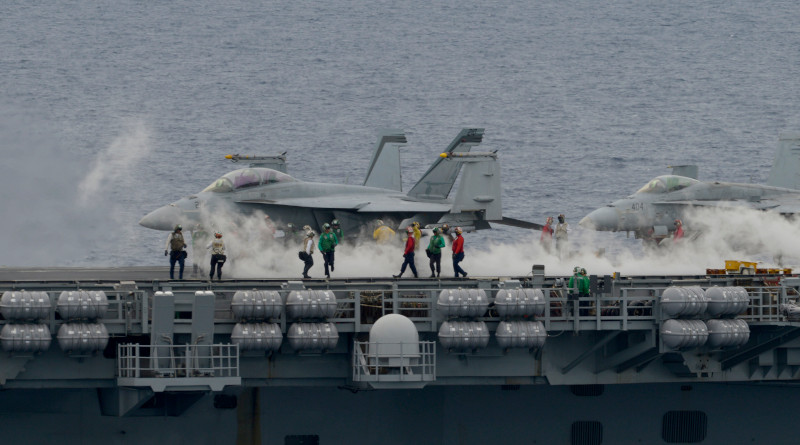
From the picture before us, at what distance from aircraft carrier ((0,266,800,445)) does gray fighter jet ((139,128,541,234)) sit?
10.4m

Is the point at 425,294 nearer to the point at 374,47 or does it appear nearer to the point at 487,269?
the point at 487,269

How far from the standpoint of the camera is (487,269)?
40656 millimetres

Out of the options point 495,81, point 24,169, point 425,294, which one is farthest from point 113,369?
point 495,81

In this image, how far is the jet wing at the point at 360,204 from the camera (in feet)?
131

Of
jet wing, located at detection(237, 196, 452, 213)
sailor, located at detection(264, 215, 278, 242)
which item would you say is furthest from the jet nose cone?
sailor, located at detection(264, 215, 278, 242)

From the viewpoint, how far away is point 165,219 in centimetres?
3884

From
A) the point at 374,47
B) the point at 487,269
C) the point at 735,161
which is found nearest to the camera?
the point at 487,269

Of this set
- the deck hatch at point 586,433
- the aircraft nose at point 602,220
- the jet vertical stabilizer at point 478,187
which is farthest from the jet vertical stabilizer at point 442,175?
the deck hatch at point 586,433

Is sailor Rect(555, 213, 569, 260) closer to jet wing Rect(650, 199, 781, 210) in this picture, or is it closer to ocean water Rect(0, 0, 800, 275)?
jet wing Rect(650, 199, 781, 210)

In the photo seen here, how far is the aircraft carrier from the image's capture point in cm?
2475

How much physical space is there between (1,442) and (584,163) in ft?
312

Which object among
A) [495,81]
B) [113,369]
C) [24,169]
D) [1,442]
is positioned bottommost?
[1,442]

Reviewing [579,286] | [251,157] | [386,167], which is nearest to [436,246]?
[579,286]

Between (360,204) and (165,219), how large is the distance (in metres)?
6.26
